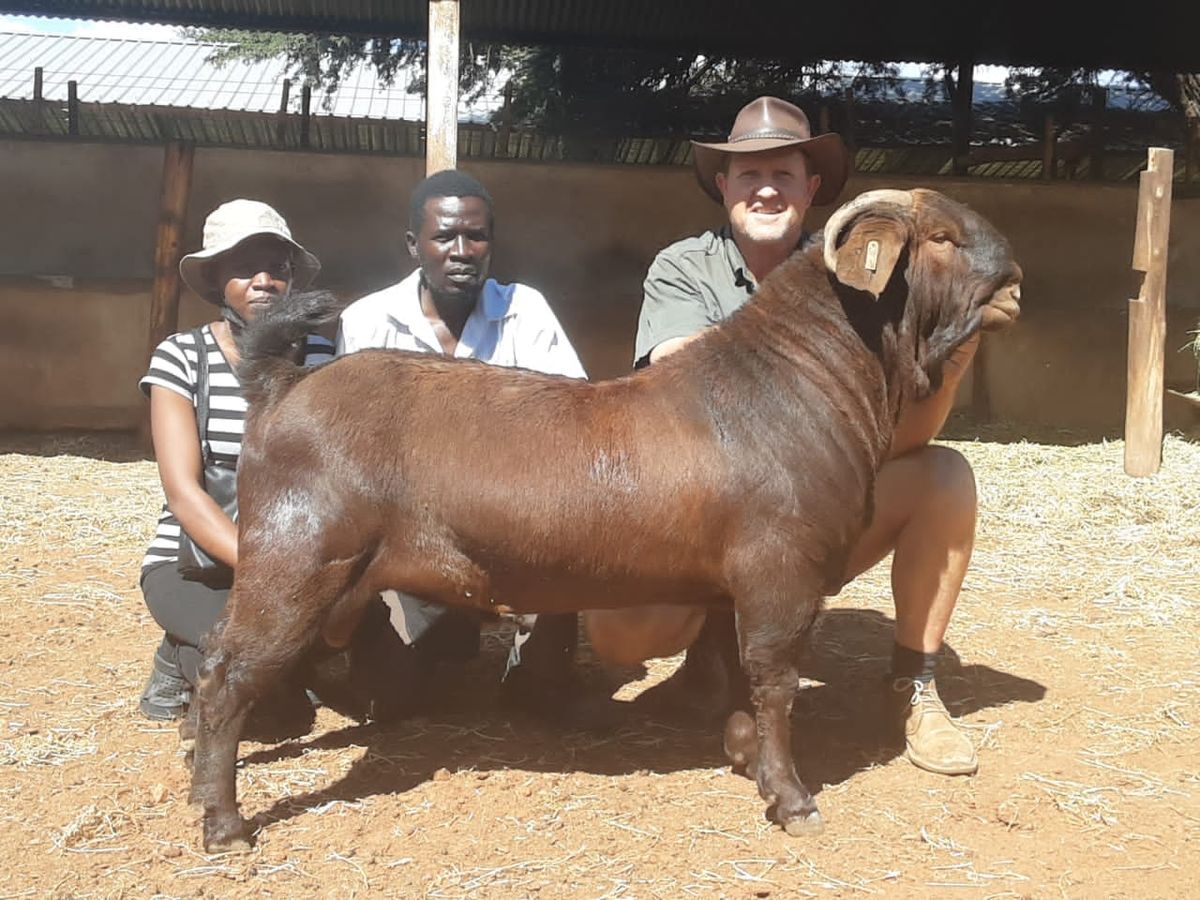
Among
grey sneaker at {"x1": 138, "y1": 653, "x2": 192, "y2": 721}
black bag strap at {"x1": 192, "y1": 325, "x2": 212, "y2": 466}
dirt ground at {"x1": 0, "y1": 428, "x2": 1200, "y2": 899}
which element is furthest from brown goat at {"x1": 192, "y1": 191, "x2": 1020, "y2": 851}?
grey sneaker at {"x1": 138, "y1": 653, "x2": 192, "y2": 721}

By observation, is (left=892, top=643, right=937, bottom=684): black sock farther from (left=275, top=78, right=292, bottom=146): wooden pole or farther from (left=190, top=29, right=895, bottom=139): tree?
(left=190, top=29, right=895, bottom=139): tree

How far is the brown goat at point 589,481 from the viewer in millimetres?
3350

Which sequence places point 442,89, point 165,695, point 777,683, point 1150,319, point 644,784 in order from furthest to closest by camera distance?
point 1150,319 < point 442,89 < point 165,695 < point 644,784 < point 777,683

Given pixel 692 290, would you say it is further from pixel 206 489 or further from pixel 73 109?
pixel 73 109

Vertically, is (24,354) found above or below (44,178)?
below

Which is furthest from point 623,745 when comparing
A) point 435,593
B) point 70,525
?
point 70,525

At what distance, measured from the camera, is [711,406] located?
354 cm

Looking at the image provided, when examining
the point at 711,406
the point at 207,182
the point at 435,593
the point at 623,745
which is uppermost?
the point at 207,182

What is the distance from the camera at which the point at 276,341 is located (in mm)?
3475

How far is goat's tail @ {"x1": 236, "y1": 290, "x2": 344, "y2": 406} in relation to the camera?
3.46 metres

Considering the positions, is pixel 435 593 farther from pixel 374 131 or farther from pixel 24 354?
pixel 374 131

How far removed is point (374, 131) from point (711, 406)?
1016cm

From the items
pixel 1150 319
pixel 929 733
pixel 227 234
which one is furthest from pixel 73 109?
pixel 929 733

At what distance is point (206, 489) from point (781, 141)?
244 centimetres
